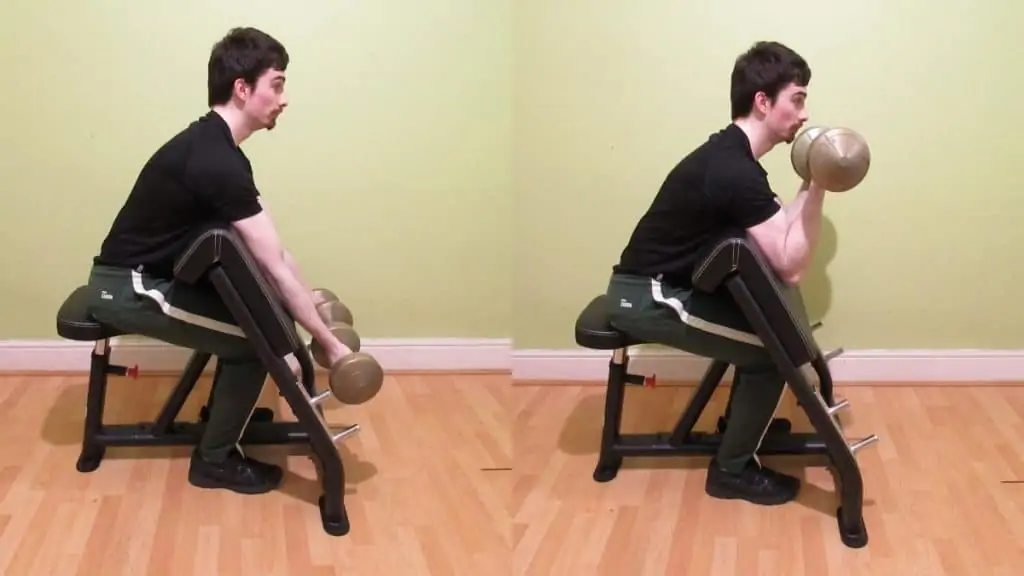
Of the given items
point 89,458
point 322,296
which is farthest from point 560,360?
point 89,458

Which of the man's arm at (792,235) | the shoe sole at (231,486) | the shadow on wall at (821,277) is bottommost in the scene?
the shoe sole at (231,486)

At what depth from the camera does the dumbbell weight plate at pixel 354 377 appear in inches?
76.9

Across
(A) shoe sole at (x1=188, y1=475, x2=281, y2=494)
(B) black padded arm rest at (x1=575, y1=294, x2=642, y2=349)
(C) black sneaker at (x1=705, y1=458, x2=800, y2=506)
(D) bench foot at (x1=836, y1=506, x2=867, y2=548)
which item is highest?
(B) black padded arm rest at (x1=575, y1=294, x2=642, y2=349)

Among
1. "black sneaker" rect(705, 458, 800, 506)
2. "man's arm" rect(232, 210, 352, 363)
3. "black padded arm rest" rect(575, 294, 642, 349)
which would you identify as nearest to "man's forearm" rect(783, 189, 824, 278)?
"black padded arm rest" rect(575, 294, 642, 349)

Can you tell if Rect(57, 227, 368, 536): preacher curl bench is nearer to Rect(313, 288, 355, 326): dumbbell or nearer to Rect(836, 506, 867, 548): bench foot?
Rect(313, 288, 355, 326): dumbbell

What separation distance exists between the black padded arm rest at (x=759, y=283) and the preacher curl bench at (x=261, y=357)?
2.93 feet

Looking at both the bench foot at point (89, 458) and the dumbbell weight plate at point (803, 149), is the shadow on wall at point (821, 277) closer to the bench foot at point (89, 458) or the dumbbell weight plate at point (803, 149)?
the dumbbell weight plate at point (803, 149)

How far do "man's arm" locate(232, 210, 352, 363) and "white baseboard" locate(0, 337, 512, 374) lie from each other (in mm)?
810

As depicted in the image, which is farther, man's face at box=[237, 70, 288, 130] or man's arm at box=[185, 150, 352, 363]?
man's face at box=[237, 70, 288, 130]

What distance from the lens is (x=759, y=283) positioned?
6.01 ft

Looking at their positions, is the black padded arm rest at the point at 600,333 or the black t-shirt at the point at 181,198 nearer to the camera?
the black t-shirt at the point at 181,198

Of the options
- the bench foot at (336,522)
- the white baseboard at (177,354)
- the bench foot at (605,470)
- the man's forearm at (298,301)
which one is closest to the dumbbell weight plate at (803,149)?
the bench foot at (605,470)

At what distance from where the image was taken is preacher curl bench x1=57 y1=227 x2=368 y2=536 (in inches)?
72.4

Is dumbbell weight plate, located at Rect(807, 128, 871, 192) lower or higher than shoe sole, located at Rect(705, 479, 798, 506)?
higher
